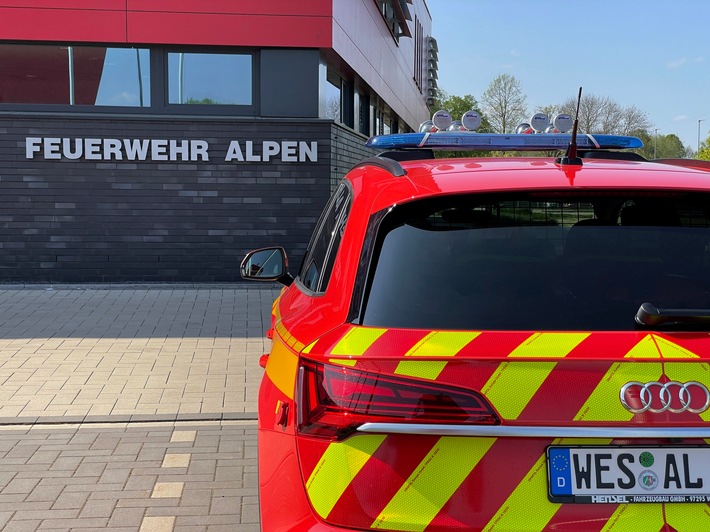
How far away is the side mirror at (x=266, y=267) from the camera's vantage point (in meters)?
4.04

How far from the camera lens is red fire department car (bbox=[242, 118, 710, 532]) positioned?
6.78 feet

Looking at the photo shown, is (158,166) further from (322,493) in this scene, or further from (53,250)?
(322,493)

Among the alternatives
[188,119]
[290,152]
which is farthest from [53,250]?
[290,152]

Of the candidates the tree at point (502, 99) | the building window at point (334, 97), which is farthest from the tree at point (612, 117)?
the building window at point (334, 97)

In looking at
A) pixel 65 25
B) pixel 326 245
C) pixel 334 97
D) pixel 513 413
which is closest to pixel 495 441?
pixel 513 413

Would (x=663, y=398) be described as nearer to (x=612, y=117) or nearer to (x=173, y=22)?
(x=173, y=22)

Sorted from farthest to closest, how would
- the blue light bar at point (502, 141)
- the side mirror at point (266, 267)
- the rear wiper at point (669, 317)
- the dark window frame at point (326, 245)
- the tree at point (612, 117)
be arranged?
the tree at point (612, 117) → the side mirror at point (266, 267) → the blue light bar at point (502, 141) → the dark window frame at point (326, 245) → the rear wiper at point (669, 317)

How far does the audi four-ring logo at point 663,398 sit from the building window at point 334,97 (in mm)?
11433

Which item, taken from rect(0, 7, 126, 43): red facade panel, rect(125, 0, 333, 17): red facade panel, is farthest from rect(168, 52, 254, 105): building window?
rect(0, 7, 126, 43): red facade panel

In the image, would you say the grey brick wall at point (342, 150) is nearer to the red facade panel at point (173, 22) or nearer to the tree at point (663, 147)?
the red facade panel at point (173, 22)

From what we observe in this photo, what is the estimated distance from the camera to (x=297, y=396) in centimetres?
233

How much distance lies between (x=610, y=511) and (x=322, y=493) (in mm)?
687

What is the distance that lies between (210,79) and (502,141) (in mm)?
9079

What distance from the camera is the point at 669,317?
218 centimetres
